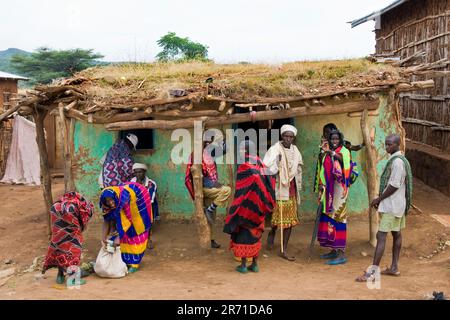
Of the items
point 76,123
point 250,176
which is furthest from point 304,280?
point 76,123

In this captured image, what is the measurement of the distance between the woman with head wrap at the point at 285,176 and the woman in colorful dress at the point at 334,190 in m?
0.39

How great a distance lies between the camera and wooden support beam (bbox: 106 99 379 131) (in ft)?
24.5

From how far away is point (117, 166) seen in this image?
7.79 m

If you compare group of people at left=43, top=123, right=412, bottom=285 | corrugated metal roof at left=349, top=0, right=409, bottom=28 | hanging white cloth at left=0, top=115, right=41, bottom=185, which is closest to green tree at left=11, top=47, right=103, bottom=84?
hanging white cloth at left=0, top=115, right=41, bottom=185

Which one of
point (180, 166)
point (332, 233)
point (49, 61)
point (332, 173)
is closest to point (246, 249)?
point (332, 233)

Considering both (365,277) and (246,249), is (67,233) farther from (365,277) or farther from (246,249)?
(365,277)

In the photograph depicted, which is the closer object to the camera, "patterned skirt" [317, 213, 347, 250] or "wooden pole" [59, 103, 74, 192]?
"patterned skirt" [317, 213, 347, 250]

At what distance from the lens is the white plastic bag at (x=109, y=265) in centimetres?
623

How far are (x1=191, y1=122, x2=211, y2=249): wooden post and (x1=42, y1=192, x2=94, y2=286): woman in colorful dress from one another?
5.64ft

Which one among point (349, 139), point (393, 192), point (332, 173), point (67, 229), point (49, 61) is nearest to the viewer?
point (393, 192)

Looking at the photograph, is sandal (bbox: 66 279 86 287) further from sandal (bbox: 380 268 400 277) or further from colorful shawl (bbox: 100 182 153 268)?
sandal (bbox: 380 268 400 277)

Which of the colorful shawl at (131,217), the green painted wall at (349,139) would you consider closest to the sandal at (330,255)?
the green painted wall at (349,139)

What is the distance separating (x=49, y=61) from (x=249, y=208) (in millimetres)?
31620

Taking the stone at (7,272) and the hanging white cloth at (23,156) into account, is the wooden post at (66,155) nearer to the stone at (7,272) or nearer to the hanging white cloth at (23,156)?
the stone at (7,272)
